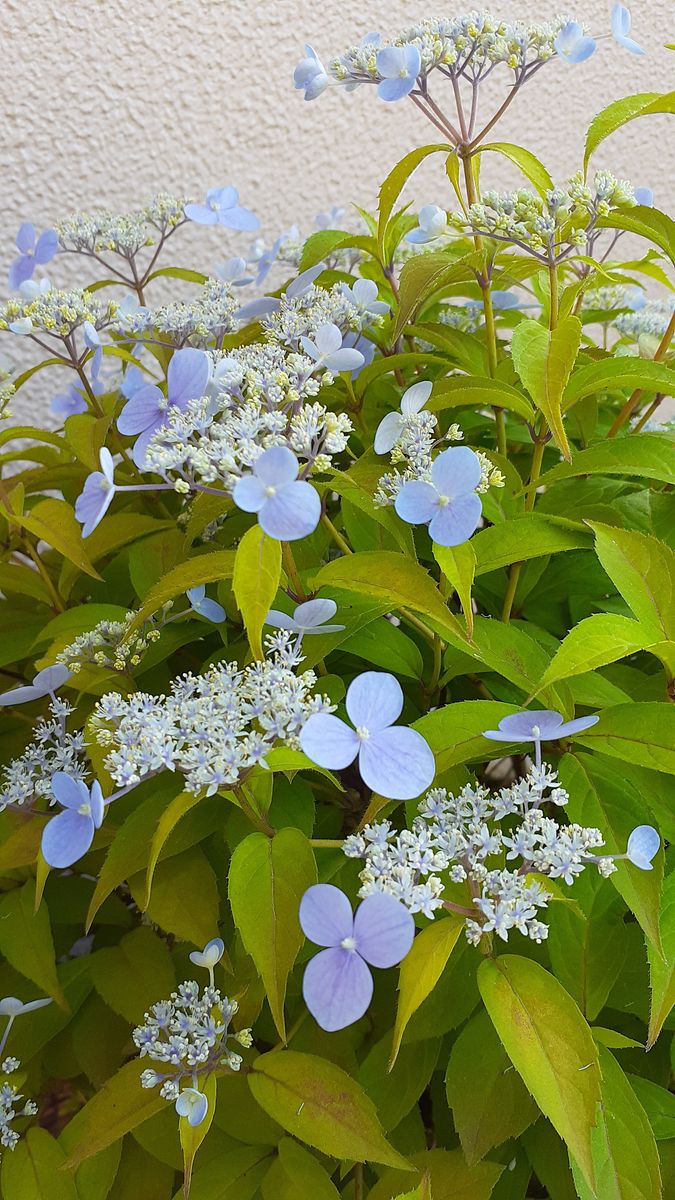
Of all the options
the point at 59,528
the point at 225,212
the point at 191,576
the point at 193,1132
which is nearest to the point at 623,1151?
the point at 193,1132

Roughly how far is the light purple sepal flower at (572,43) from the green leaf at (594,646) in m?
0.31

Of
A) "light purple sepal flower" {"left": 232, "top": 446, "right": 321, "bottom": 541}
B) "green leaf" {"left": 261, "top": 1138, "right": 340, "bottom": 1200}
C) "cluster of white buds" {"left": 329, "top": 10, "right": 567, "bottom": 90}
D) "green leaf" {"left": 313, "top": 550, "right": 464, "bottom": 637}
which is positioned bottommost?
"green leaf" {"left": 261, "top": 1138, "right": 340, "bottom": 1200}

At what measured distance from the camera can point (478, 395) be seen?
→ 15.5 inches

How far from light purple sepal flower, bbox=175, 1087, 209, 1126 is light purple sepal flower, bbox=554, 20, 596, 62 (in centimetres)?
50

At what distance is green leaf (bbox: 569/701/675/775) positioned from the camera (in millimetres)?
344

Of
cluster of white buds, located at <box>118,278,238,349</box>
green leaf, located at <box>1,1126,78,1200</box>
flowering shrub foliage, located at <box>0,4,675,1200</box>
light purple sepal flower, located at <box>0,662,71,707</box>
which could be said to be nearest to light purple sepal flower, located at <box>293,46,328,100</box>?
flowering shrub foliage, located at <box>0,4,675,1200</box>

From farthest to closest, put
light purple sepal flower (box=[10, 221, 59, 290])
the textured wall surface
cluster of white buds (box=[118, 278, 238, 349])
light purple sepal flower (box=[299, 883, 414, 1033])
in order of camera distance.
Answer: the textured wall surface → light purple sepal flower (box=[10, 221, 59, 290]) → cluster of white buds (box=[118, 278, 238, 349]) → light purple sepal flower (box=[299, 883, 414, 1033])

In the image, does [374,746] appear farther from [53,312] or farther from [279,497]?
[53,312]

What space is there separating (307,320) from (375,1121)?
334 millimetres

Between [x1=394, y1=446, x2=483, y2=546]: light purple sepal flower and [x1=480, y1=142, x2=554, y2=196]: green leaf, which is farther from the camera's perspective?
[x1=480, y1=142, x2=554, y2=196]: green leaf

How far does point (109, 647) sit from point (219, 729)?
0.13 m

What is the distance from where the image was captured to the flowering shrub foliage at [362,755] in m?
0.31

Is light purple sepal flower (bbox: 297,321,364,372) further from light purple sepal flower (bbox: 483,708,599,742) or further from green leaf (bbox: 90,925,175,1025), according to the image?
green leaf (bbox: 90,925,175,1025)

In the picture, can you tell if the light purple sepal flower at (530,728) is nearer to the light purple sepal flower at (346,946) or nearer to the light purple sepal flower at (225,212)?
the light purple sepal flower at (346,946)
